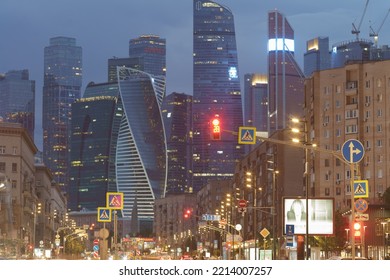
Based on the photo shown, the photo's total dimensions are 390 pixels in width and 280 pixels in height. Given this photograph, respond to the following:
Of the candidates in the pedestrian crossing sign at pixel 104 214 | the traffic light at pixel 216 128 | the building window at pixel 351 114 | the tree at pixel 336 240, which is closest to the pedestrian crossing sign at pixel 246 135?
the traffic light at pixel 216 128

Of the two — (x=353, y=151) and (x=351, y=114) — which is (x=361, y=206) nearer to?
(x=353, y=151)

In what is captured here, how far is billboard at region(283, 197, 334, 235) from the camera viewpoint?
5331 cm

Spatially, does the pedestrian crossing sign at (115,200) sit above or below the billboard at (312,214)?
above

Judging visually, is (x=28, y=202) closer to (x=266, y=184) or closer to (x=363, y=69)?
(x=266, y=184)

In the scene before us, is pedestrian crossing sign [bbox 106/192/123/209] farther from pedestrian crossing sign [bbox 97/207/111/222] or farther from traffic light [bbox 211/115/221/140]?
traffic light [bbox 211/115/221/140]

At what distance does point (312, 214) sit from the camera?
176 feet

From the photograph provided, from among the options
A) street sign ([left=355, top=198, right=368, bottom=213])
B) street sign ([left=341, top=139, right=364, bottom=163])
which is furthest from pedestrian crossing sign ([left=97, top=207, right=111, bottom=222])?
street sign ([left=341, top=139, right=364, bottom=163])

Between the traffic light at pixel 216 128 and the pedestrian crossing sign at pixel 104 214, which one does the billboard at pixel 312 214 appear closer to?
the traffic light at pixel 216 128

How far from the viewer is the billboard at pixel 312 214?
175ft

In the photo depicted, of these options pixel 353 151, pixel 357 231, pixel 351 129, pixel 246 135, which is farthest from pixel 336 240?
pixel 353 151

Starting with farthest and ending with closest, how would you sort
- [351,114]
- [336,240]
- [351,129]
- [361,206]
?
[351,114], [351,129], [336,240], [361,206]
